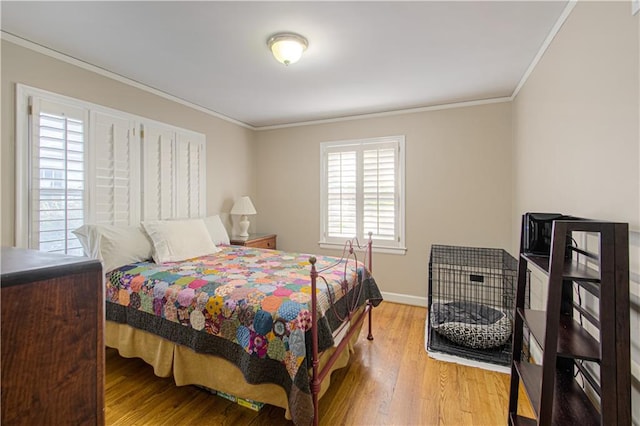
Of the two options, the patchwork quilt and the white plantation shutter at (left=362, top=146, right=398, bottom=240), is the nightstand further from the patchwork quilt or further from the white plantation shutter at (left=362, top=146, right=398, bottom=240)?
the white plantation shutter at (left=362, top=146, right=398, bottom=240)

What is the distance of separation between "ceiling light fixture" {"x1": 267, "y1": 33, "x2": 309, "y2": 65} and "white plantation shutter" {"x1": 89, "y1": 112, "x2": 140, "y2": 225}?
5.71ft

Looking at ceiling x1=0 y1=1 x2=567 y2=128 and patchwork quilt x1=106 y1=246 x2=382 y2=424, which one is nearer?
patchwork quilt x1=106 y1=246 x2=382 y2=424

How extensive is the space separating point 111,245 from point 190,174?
141cm

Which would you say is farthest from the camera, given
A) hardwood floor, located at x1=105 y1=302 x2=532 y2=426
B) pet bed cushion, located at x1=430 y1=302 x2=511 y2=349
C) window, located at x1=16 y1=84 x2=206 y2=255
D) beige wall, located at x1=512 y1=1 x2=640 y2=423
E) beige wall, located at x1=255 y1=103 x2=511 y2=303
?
beige wall, located at x1=255 y1=103 x2=511 y2=303

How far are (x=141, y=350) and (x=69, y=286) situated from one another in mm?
1939

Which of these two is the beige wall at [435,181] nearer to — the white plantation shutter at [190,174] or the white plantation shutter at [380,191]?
the white plantation shutter at [380,191]

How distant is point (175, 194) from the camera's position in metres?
3.39

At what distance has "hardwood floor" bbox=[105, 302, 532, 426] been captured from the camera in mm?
1782

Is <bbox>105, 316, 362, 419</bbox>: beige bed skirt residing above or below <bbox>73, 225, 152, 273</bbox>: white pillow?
below

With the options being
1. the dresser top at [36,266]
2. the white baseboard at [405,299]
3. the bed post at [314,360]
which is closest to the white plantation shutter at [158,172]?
the bed post at [314,360]

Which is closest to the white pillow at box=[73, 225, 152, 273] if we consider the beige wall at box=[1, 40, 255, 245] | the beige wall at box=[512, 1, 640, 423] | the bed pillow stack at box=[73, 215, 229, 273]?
the bed pillow stack at box=[73, 215, 229, 273]

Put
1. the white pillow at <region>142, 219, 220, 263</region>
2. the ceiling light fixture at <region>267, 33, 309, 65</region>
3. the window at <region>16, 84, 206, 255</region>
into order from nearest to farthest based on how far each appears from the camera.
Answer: the ceiling light fixture at <region>267, 33, 309, 65</region> < the window at <region>16, 84, 206, 255</region> < the white pillow at <region>142, 219, 220, 263</region>

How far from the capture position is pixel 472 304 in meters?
3.00

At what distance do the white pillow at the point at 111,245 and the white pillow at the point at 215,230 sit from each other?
0.91 m
